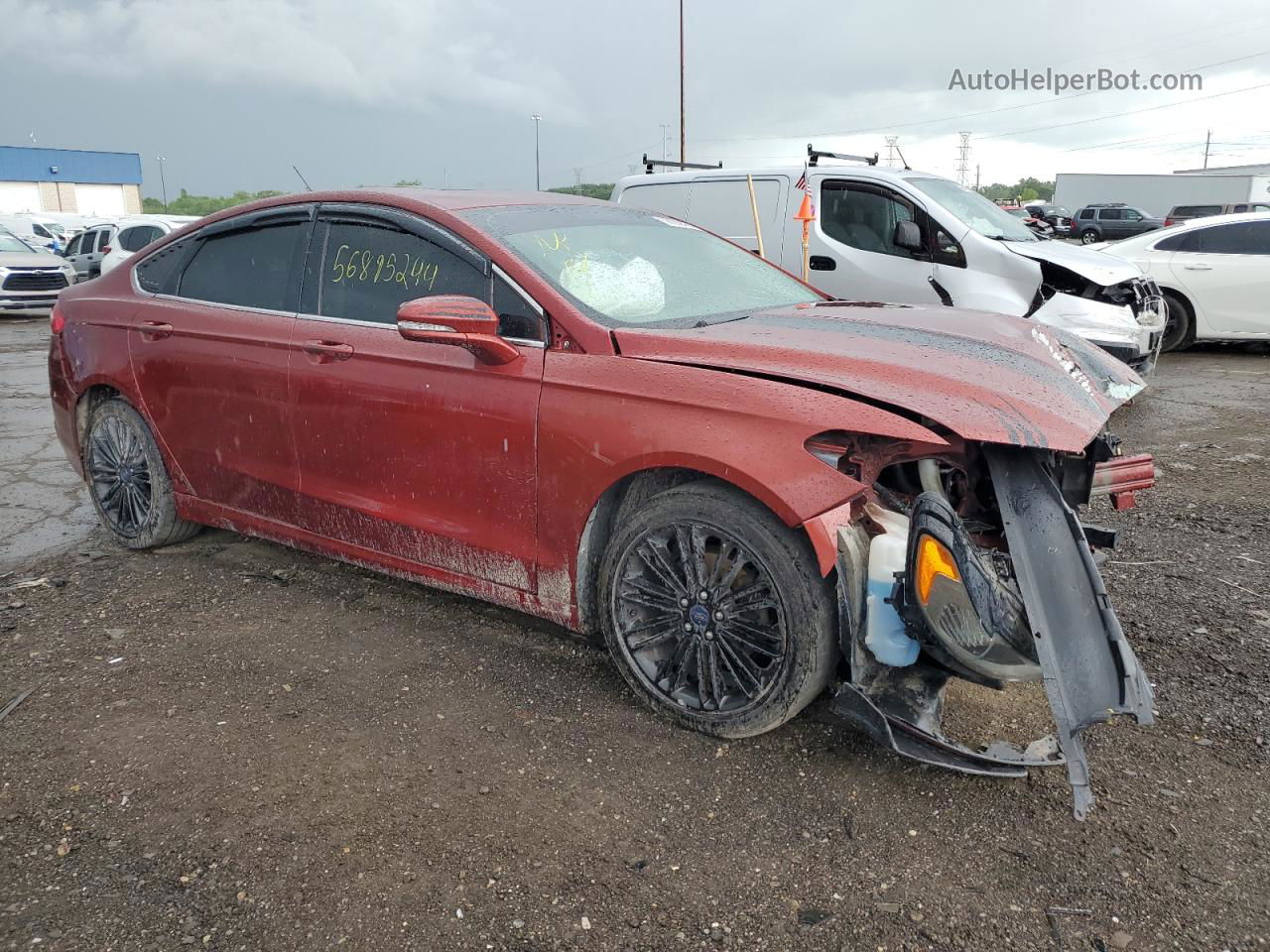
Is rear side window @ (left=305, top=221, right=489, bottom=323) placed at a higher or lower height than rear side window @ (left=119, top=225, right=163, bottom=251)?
lower

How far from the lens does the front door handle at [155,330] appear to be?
418 centimetres

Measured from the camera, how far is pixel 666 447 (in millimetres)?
2773

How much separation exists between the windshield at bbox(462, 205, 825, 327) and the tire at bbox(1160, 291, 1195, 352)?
818cm

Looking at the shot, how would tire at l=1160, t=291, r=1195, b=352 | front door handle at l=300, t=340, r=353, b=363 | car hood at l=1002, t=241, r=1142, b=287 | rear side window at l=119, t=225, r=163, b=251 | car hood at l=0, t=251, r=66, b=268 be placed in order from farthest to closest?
rear side window at l=119, t=225, r=163, b=251
car hood at l=0, t=251, r=66, b=268
tire at l=1160, t=291, r=1195, b=352
car hood at l=1002, t=241, r=1142, b=287
front door handle at l=300, t=340, r=353, b=363

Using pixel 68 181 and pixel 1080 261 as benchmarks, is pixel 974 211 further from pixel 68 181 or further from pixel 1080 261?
pixel 68 181

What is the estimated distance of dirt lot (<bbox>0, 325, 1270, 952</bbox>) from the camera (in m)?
2.17

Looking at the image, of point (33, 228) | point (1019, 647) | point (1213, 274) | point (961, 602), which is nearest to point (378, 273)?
point (961, 602)

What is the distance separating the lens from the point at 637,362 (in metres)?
2.89

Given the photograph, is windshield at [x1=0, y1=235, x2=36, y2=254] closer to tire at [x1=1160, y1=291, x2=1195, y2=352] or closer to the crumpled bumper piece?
tire at [x1=1160, y1=291, x2=1195, y2=352]

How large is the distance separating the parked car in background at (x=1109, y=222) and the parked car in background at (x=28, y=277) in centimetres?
3314

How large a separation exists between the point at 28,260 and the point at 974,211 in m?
15.7

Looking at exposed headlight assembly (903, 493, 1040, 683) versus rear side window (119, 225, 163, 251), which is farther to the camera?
Result: rear side window (119, 225, 163, 251)

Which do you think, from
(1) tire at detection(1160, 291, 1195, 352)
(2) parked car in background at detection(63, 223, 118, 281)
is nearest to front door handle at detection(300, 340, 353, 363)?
(1) tire at detection(1160, 291, 1195, 352)

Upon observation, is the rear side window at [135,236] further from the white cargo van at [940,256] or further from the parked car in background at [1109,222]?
the parked car in background at [1109,222]
